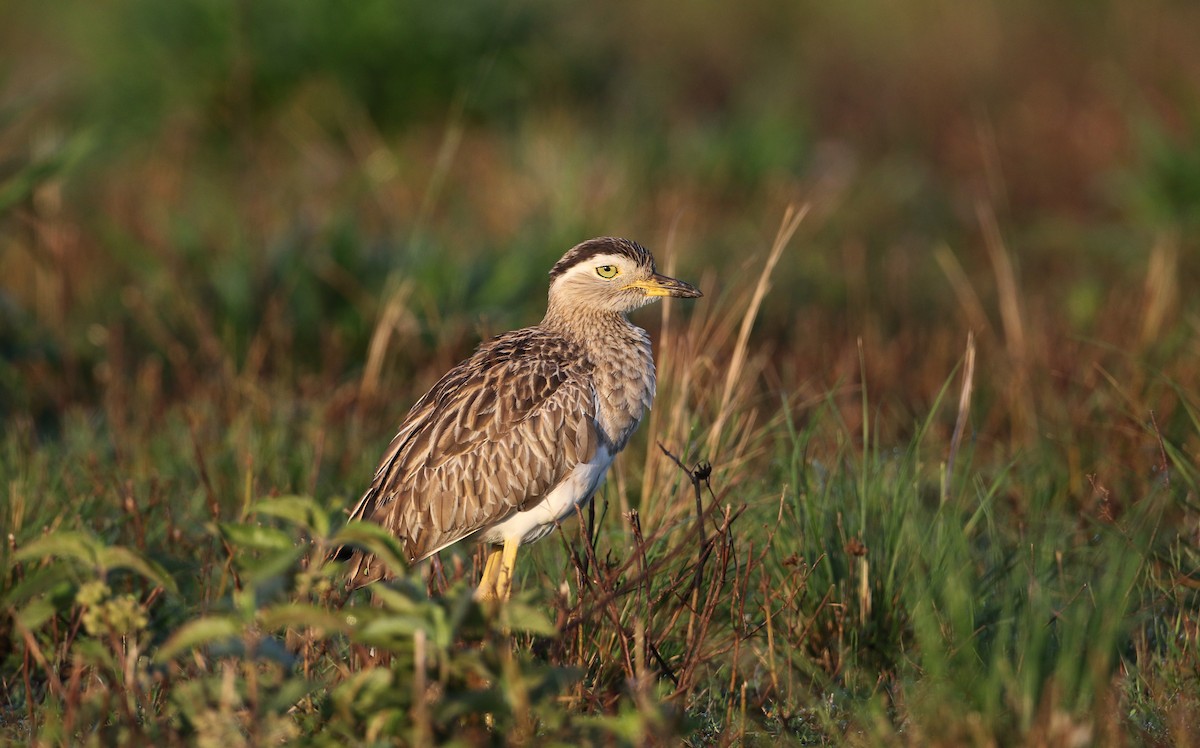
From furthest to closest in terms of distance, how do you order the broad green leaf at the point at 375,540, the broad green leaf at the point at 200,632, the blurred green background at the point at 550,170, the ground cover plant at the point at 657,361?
the blurred green background at the point at 550,170, the ground cover plant at the point at 657,361, the broad green leaf at the point at 375,540, the broad green leaf at the point at 200,632

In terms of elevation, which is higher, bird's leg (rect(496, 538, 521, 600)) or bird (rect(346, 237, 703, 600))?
bird (rect(346, 237, 703, 600))

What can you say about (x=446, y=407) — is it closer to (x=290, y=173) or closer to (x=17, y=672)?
(x=17, y=672)

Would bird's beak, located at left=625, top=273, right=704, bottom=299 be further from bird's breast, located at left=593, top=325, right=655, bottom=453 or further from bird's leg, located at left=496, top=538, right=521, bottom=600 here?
bird's leg, located at left=496, top=538, right=521, bottom=600

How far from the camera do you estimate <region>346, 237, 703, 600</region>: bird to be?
485 centimetres

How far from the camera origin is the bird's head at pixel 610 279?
5285mm

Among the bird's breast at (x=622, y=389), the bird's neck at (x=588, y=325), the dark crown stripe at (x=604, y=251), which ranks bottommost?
the bird's breast at (x=622, y=389)

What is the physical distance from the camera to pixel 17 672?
15.9 ft

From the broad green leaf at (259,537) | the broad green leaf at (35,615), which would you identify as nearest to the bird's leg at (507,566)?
the broad green leaf at (259,537)

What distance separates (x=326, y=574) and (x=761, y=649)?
1.82 meters

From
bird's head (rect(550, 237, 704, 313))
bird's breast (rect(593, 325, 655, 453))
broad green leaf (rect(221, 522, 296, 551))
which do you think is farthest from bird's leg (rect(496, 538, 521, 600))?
broad green leaf (rect(221, 522, 296, 551))

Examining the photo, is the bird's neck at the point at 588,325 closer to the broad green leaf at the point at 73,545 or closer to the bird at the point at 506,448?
the bird at the point at 506,448

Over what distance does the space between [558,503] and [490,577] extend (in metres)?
0.50

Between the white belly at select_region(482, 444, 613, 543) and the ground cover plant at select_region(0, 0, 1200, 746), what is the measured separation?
0.20 meters

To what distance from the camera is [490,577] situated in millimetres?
5141
